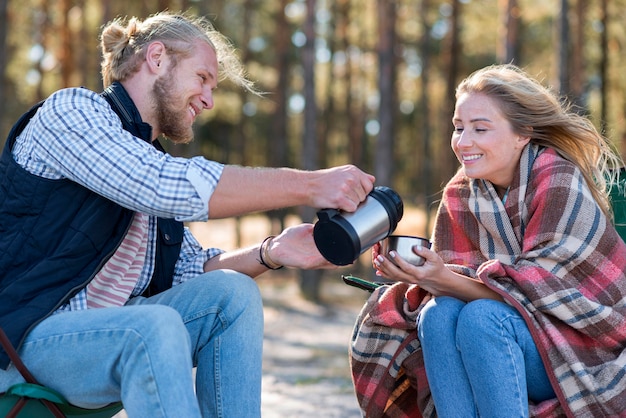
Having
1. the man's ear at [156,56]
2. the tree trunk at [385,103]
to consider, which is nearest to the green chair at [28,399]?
the man's ear at [156,56]

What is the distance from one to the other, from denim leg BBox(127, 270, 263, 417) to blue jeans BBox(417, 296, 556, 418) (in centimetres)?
56

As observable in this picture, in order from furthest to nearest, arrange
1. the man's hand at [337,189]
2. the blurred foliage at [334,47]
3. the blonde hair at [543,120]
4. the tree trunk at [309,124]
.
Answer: the blurred foliage at [334,47]
the tree trunk at [309,124]
the blonde hair at [543,120]
the man's hand at [337,189]

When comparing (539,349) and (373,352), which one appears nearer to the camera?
(539,349)

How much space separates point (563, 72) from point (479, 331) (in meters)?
7.26

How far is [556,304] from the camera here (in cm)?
254

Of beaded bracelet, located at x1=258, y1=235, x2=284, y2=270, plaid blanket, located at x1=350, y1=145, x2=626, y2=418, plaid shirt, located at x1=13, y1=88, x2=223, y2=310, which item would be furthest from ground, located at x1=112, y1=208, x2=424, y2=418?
plaid shirt, located at x1=13, y1=88, x2=223, y2=310

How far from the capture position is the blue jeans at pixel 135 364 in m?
2.04

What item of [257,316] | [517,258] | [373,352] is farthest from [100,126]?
[517,258]

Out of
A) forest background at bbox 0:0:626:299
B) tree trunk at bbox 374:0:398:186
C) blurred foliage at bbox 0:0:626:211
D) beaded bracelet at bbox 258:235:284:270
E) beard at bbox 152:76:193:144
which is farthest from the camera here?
blurred foliage at bbox 0:0:626:211

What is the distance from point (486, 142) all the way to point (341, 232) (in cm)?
83

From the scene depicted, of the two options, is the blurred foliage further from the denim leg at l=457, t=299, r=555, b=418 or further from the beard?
the denim leg at l=457, t=299, r=555, b=418

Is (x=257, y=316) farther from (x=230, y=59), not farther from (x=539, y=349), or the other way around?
(x=230, y=59)

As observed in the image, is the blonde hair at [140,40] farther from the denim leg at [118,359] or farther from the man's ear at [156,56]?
the denim leg at [118,359]

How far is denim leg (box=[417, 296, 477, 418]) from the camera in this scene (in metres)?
2.54
